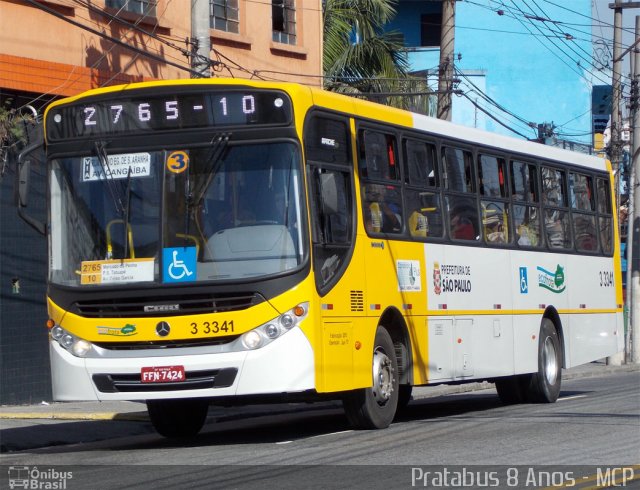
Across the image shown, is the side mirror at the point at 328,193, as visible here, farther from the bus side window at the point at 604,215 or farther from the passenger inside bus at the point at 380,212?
the bus side window at the point at 604,215

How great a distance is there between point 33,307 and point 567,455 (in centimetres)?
1001

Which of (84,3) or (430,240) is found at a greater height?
(84,3)

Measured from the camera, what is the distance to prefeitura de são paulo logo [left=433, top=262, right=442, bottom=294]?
14.6 m

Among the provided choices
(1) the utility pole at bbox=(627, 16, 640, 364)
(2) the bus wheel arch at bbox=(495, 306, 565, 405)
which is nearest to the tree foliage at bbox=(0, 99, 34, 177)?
(2) the bus wheel arch at bbox=(495, 306, 565, 405)

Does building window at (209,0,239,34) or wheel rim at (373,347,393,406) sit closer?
wheel rim at (373,347,393,406)

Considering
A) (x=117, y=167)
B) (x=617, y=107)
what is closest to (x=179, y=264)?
(x=117, y=167)

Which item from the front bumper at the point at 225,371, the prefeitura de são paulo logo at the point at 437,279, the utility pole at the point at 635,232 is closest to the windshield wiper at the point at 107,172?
the front bumper at the point at 225,371

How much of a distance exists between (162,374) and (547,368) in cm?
783

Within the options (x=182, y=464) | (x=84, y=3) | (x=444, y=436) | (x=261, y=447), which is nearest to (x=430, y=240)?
(x=444, y=436)

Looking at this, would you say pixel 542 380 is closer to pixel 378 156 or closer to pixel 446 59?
pixel 378 156

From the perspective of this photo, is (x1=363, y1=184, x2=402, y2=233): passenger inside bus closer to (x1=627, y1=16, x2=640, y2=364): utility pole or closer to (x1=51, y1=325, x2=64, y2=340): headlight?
(x1=51, y1=325, x2=64, y2=340): headlight

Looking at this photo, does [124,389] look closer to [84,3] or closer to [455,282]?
[455,282]

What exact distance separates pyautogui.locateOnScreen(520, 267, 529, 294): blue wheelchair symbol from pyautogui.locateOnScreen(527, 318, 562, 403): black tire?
815mm

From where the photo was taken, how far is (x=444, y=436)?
41.6 feet
